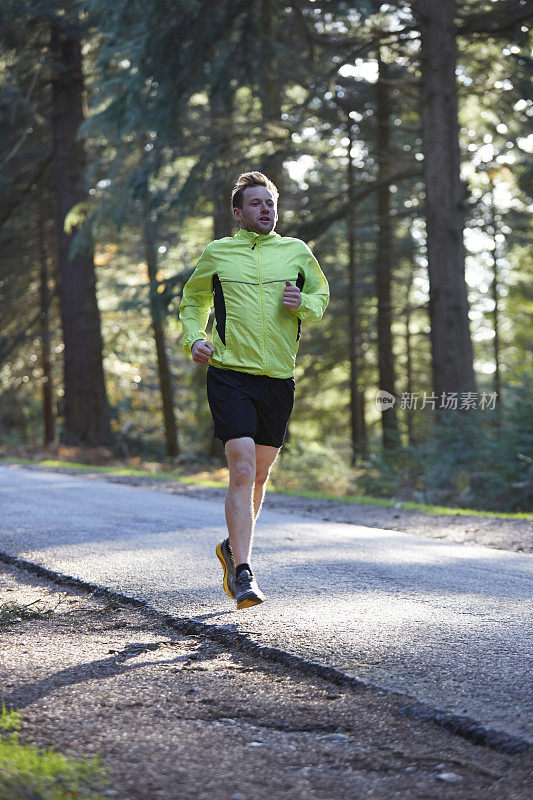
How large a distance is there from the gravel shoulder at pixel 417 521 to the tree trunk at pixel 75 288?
10308 millimetres

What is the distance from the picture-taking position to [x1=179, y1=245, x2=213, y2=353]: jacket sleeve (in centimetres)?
499

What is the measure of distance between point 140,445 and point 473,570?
19.7 m

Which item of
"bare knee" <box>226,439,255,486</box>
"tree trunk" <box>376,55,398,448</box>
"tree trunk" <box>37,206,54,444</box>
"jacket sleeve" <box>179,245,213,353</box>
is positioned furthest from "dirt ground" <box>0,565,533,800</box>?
"tree trunk" <box>37,206,54,444</box>

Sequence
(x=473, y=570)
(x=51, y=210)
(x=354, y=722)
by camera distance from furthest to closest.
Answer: (x=51, y=210), (x=473, y=570), (x=354, y=722)

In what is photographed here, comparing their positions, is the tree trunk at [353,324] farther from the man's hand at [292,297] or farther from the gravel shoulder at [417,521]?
the man's hand at [292,297]

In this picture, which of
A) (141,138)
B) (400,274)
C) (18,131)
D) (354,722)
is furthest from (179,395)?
(354,722)

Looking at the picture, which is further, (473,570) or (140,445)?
(140,445)

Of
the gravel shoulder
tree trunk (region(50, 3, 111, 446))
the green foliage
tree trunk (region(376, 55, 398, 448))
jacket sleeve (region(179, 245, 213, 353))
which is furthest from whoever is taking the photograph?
tree trunk (region(50, 3, 111, 446))

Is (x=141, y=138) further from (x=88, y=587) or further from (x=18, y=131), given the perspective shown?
(x=88, y=587)


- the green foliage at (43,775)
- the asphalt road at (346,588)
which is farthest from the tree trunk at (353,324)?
the green foliage at (43,775)

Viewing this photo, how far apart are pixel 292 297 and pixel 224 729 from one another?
244 cm

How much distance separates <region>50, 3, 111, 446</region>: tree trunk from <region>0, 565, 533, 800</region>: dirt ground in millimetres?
19140

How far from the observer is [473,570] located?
246 inches

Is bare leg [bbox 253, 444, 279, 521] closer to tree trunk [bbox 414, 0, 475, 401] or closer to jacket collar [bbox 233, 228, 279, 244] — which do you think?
jacket collar [bbox 233, 228, 279, 244]
